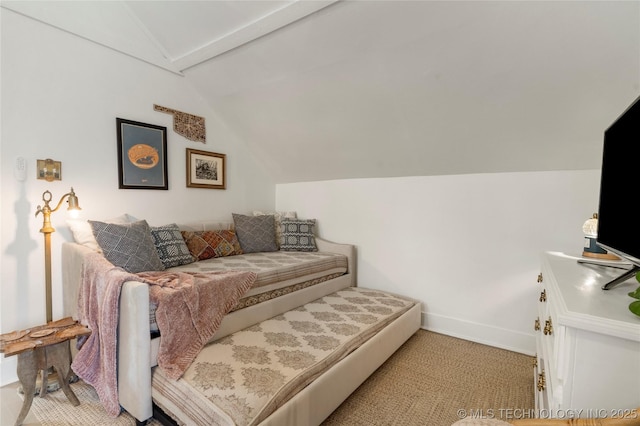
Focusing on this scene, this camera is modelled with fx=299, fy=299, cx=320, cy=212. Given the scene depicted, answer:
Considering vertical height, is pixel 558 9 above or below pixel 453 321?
above

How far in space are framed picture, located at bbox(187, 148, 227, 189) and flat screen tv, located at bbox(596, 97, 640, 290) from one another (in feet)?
10.5

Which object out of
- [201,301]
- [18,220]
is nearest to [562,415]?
[201,301]

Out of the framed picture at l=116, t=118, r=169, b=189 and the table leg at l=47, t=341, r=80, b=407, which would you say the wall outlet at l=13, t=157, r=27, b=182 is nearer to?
the framed picture at l=116, t=118, r=169, b=189

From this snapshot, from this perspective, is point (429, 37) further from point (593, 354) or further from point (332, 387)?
point (332, 387)

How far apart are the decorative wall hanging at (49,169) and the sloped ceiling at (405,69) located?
3.37ft

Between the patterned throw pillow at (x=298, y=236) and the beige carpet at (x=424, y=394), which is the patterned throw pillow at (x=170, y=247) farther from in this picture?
the patterned throw pillow at (x=298, y=236)

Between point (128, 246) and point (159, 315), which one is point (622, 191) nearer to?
point (159, 315)

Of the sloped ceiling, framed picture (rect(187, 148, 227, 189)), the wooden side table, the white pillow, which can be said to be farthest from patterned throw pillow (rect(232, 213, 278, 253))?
the wooden side table

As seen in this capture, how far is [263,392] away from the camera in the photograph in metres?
1.33

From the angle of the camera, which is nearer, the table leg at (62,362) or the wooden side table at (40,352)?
the wooden side table at (40,352)

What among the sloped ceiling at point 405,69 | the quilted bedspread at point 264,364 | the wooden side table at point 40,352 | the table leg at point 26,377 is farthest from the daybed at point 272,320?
the sloped ceiling at point 405,69

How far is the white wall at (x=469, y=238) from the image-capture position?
2373 millimetres

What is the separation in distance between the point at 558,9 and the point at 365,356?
2234 mm

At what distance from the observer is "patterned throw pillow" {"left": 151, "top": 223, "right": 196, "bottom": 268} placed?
2.51 m
